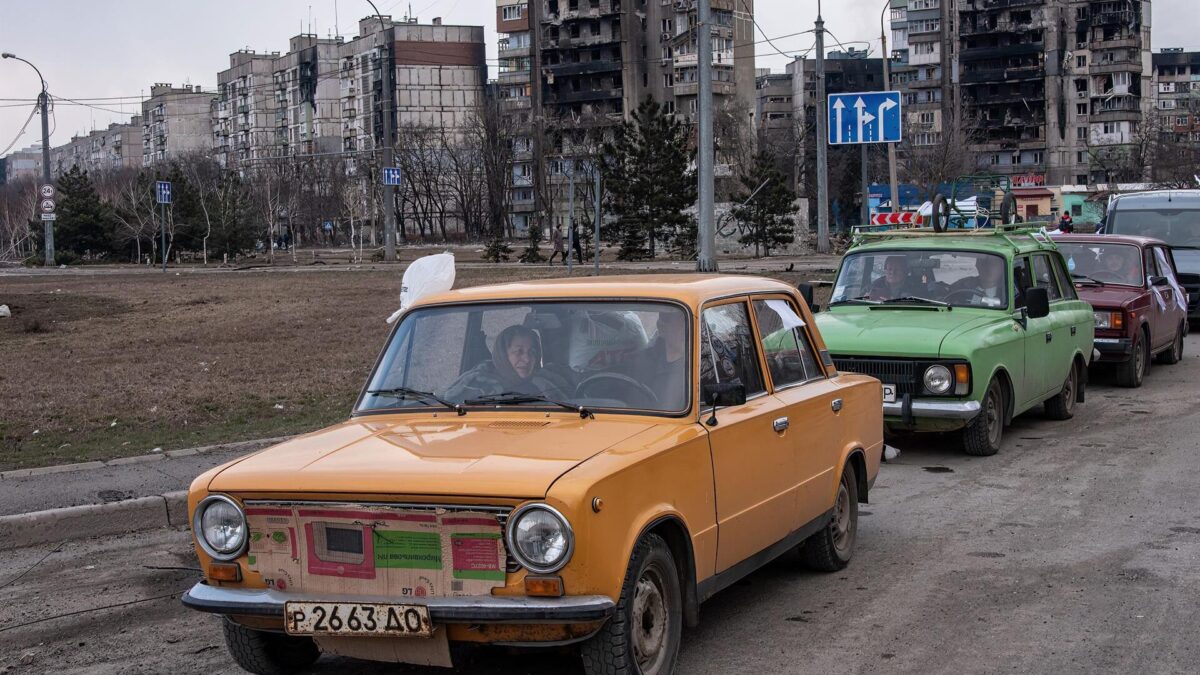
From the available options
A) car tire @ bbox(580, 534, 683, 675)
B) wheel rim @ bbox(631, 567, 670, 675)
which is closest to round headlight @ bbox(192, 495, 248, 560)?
car tire @ bbox(580, 534, 683, 675)

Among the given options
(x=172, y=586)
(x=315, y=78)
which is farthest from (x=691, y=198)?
(x=315, y=78)

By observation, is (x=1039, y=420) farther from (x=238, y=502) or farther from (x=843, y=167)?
(x=843, y=167)

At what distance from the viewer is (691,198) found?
48844 millimetres

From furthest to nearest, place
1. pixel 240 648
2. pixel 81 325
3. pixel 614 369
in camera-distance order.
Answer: pixel 81 325
pixel 614 369
pixel 240 648

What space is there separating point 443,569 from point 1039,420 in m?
9.44

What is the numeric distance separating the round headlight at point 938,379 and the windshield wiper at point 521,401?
5.31 m

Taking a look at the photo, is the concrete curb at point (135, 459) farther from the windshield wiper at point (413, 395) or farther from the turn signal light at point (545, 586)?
the turn signal light at point (545, 586)

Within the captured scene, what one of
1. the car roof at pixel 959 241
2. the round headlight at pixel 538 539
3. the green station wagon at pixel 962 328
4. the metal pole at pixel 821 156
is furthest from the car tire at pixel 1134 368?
the metal pole at pixel 821 156

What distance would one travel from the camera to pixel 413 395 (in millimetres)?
5699

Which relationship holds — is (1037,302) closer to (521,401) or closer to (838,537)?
(838,537)

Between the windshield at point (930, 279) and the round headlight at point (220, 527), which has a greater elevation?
the windshield at point (930, 279)

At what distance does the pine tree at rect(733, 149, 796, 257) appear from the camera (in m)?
45.5

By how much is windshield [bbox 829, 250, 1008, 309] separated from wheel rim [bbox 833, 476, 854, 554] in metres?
4.48

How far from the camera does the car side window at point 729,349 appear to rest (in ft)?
18.5
